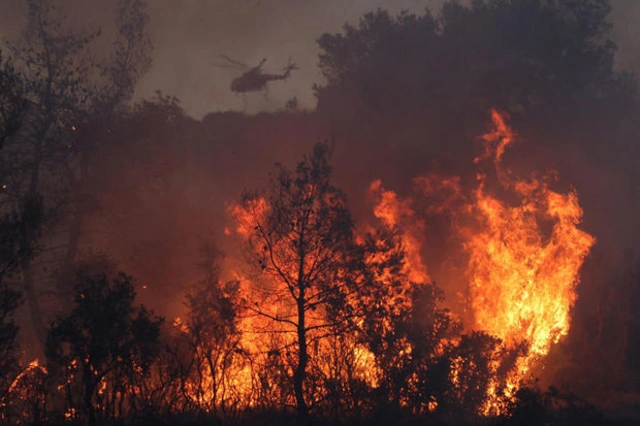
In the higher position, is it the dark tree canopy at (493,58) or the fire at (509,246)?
the dark tree canopy at (493,58)

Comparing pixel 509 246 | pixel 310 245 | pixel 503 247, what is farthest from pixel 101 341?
pixel 509 246

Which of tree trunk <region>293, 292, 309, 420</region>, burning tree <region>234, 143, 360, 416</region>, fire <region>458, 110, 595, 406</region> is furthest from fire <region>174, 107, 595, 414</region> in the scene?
tree trunk <region>293, 292, 309, 420</region>

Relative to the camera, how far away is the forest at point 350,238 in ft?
43.4

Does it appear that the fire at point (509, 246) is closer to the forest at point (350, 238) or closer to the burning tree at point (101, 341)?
the forest at point (350, 238)

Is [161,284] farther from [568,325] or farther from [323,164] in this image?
[568,325]

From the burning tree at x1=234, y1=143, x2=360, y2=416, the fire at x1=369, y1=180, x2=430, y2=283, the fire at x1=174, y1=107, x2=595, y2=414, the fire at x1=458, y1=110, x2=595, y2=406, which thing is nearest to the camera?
the burning tree at x1=234, y1=143, x2=360, y2=416

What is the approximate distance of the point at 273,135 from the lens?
34.7 meters

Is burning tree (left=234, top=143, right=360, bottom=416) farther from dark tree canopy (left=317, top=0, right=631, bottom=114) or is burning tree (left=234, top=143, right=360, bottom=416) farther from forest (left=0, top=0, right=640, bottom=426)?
dark tree canopy (left=317, top=0, right=631, bottom=114)

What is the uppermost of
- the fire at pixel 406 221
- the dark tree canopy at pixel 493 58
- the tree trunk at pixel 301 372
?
the dark tree canopy at pixel 493 58

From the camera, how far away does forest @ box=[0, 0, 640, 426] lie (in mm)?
13242

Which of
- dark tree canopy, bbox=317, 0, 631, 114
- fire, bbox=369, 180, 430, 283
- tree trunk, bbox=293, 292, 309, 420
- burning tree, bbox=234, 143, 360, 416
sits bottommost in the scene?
tree trunk, bbox=293, 292, 309, 420

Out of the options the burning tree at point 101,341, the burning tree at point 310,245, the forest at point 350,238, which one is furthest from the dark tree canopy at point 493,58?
the burning tree at point 101,341

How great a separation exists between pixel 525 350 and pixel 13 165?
21.5 m

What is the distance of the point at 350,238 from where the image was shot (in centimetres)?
1465
